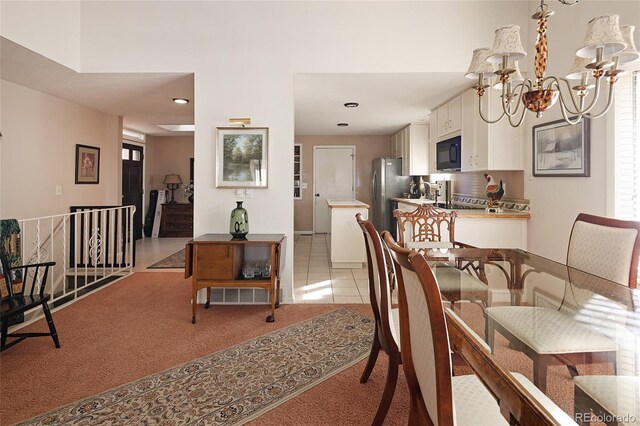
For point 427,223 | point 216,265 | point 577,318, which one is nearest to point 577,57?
point 577,318

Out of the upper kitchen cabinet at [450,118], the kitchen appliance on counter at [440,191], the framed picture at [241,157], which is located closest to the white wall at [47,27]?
the framed picture at [241,157]

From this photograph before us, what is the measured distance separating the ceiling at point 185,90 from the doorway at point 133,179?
1.67 meters

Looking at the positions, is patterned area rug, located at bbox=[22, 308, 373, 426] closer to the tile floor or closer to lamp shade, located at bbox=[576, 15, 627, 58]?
the tile floor

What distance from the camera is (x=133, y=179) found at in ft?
25.2

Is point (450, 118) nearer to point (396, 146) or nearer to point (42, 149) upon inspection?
point (396, 146)

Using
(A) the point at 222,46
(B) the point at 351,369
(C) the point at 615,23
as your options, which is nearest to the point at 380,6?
(A) the point at 222,46

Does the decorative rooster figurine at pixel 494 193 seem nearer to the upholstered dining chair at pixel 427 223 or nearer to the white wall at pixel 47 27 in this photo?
the upholstered dining chair at pixel 427 223

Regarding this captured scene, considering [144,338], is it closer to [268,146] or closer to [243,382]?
[243,382]

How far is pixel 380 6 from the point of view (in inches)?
132

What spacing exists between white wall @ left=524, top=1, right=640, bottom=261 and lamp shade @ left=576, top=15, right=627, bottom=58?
1.33 metres

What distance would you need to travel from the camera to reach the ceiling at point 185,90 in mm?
3465

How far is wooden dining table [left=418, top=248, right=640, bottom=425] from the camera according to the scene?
0.87m

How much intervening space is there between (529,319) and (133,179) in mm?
8098

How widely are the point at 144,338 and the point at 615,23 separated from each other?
3310 millimetres
